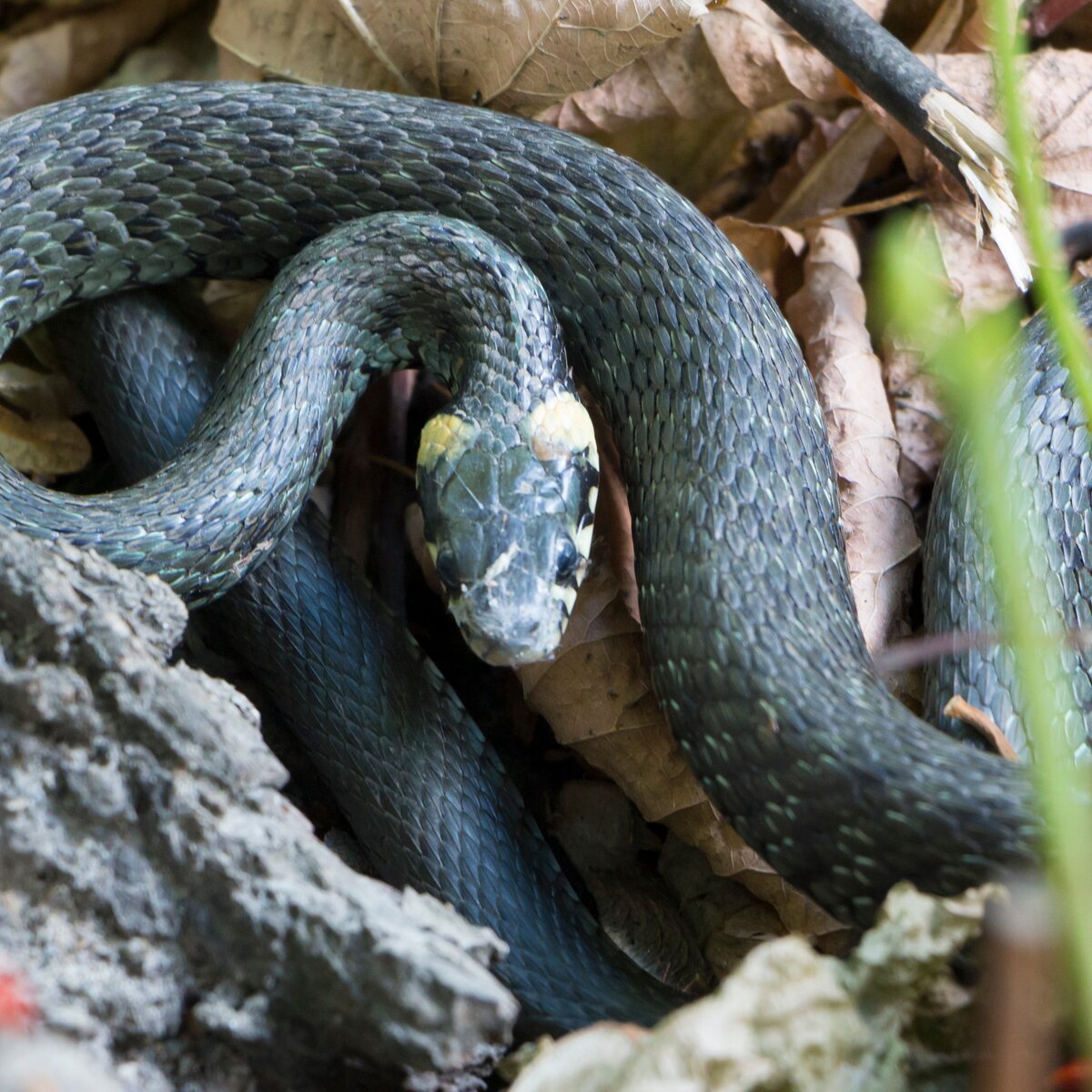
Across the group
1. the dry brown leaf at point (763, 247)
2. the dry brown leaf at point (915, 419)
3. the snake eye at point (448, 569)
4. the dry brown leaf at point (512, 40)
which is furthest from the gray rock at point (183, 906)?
the dry brown leaf at point (763, 247)

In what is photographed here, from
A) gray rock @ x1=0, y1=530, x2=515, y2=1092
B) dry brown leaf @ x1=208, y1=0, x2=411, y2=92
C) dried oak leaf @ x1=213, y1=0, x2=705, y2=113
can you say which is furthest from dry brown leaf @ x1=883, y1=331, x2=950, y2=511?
gray rock @ x1=0, y1=530, x2=515, y2=1092

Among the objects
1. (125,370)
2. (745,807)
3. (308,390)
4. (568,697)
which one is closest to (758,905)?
(745,807)

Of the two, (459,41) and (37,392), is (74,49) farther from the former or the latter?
(459,41)

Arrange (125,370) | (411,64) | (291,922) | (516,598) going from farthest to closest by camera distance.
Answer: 1. (411,64)
2. (125,370)
3. (516,598)
4. (291,922)

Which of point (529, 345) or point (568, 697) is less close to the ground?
point (529, 345)

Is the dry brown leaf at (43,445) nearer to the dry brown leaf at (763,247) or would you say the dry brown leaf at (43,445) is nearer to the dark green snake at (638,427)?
the dark green snake at (638,427)

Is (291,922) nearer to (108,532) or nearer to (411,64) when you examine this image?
(108,532)
